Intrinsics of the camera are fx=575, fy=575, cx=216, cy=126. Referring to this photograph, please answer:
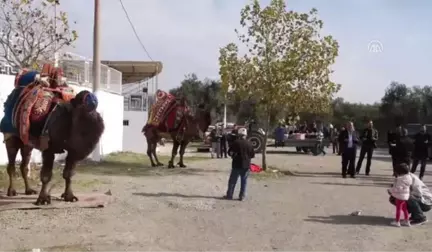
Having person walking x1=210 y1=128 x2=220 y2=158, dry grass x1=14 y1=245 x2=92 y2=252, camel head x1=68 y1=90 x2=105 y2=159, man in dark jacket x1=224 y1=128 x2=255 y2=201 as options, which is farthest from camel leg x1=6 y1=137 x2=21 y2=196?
person walking x1=210 y1=128 x2=220 y2=158

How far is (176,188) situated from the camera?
562 inches

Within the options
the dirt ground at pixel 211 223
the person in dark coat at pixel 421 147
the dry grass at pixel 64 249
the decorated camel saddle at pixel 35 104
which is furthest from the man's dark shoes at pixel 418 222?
the person in dark coat at pixel 421 147

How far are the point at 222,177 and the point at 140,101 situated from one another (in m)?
13.2

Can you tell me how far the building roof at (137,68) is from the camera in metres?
33.2

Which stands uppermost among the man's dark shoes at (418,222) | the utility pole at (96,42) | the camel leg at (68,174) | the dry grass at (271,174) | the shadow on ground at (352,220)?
the utility pole at (96,42)

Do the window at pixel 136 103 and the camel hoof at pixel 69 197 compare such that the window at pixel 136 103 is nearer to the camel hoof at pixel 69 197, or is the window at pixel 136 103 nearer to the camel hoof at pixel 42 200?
the camel hoof at pixel 69 197

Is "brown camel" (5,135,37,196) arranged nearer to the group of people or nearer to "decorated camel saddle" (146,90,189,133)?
the group of people

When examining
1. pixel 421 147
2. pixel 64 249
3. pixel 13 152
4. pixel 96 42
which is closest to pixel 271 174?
pixel 421 147

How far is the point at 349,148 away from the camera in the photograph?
19.1 meters

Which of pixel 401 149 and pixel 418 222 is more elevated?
pixel 401 149

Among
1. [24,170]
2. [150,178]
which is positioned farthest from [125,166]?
[24,170]

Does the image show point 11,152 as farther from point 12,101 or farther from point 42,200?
point 42,200

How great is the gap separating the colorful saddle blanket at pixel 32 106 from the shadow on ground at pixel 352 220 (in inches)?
204

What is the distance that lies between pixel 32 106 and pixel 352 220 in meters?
6.23
